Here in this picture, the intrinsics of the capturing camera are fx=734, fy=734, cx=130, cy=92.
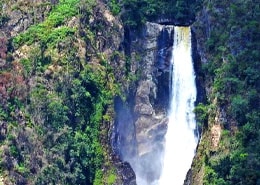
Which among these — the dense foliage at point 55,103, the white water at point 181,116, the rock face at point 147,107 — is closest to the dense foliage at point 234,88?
the white water at point 181,116

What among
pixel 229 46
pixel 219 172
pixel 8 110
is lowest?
pixel 219 172

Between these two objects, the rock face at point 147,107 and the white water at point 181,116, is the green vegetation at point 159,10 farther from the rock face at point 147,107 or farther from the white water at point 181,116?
the white water at point 181,116

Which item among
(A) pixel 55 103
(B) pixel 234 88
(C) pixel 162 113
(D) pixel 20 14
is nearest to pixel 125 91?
(C) pixel 162 113

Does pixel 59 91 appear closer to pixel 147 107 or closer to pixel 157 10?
pixel 147 107

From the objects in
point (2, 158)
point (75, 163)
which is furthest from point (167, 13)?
Answer: point (2, 158)

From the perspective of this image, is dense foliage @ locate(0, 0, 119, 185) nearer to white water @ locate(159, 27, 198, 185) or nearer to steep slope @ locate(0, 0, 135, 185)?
steep slope @ locate(0, 0, 135, 185)

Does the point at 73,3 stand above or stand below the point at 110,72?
above

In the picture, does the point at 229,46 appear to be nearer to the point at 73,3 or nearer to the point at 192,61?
the point at 192,61
